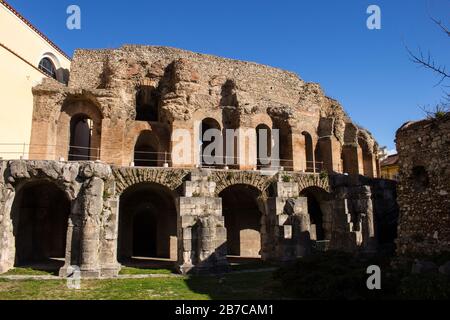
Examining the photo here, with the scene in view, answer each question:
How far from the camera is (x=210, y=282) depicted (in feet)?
39.2

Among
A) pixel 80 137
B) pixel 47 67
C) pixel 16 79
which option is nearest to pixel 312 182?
pixel 80 137

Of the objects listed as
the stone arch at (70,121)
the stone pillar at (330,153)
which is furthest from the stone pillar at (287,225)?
the stone arch at (70,121)

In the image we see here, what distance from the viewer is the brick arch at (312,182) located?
1725cm

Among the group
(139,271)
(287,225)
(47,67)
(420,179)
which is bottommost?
(139,271)

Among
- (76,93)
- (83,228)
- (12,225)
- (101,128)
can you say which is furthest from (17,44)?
(83,228)

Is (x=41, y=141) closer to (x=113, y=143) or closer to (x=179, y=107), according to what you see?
(x=113, y=143)

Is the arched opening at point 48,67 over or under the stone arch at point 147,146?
over

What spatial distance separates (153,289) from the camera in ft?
34.7

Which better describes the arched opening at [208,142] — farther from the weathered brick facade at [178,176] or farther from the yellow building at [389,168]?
the yellow building at [389,168]

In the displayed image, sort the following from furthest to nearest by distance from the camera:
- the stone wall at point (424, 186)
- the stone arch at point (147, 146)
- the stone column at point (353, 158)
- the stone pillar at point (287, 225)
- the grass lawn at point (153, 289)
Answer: the stone column at point (353, 158) → the stone arch at point (147, 146) → the stone pillar at point (287, 225) → the grass lawn at point (153, 289) → the stone wall at point (424, 186)

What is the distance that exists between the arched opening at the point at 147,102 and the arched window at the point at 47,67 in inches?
213

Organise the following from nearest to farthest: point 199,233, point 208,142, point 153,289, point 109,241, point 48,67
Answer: point 153,289 < point 109,241 < point 199,233 < point 208,142 < point 48,67

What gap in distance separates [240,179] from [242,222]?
192 inches

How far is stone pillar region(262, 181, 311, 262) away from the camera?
1516cm
